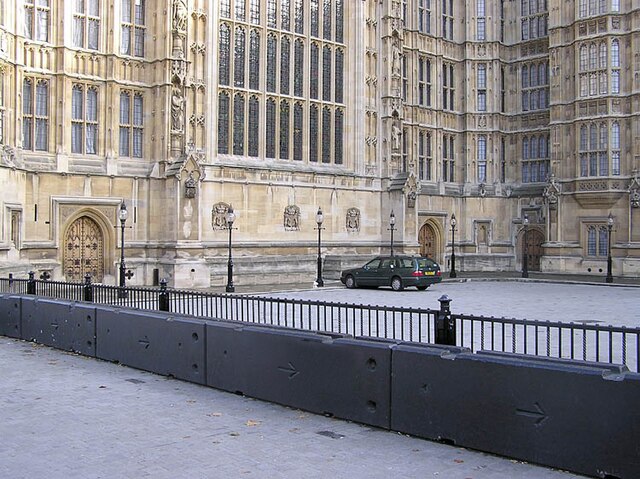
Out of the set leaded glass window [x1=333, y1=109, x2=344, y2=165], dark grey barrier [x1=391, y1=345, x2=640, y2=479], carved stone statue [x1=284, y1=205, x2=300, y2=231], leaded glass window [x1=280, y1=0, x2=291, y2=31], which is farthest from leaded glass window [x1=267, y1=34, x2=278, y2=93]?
dark grey barrier [x1=391, y1=345, x2=640, y2=479]

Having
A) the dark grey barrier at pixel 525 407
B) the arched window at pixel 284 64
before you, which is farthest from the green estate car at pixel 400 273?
the dark grey barrier at pixel 525 407

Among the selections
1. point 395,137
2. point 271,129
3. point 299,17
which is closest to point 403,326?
point 271,129

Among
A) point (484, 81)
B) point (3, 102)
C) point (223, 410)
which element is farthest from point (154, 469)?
point (484, 81)

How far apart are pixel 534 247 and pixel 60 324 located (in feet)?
111

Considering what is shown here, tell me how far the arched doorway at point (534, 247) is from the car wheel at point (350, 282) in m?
16.0

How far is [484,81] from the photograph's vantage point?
4369 centimetres

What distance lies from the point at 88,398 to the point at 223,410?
6.52 ft

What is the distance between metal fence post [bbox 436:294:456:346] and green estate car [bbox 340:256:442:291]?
19564 millimetres

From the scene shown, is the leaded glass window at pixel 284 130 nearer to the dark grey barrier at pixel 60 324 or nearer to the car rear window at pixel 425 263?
the car rear window at pixel 425 263

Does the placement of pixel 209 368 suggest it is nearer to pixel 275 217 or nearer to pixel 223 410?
pixel 223 410

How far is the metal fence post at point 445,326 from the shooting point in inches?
375

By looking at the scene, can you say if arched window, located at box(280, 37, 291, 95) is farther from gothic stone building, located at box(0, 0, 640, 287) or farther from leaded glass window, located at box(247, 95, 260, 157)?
leaded glass window, located at box(247, 95, 260, 157)

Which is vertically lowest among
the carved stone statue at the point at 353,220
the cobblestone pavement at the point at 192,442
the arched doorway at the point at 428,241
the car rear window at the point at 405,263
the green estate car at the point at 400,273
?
the cobblestone pavement at the point at 192,442

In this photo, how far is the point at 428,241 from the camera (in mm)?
42750
